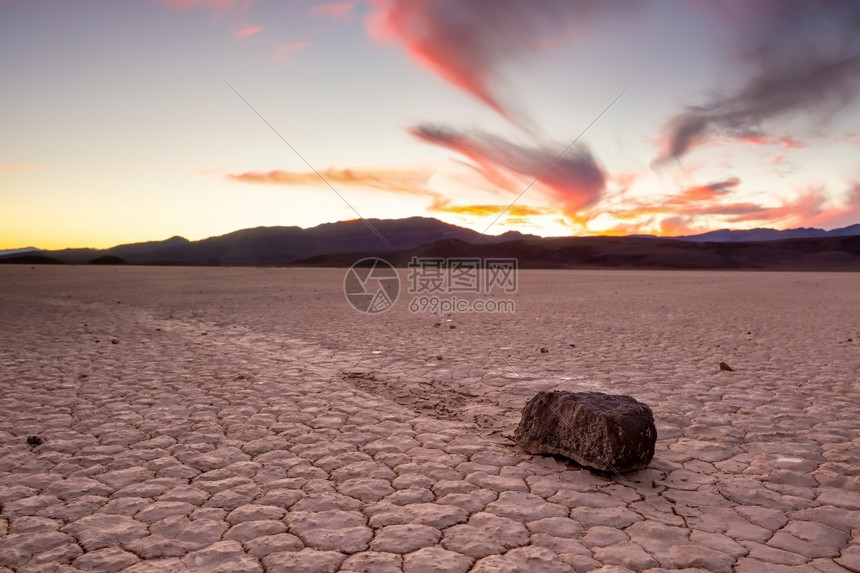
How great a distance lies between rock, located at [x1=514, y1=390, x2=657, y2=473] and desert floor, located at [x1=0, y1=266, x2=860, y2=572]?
10cm

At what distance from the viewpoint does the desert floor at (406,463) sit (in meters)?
2.67

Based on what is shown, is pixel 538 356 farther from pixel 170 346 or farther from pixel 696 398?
pixel 170 346

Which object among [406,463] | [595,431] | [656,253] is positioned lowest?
[406,463]

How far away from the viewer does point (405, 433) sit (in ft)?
14.5

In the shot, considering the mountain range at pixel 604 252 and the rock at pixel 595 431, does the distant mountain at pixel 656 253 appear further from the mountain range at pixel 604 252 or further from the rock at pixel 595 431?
the rock at pixel 595 431

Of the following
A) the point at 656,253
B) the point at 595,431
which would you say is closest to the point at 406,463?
the point at 595,431

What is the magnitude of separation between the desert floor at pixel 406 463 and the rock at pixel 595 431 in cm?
10

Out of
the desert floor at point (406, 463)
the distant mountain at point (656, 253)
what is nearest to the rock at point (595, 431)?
the desert floor at point (406, 463)

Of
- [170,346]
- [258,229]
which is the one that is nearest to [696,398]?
[170,346]

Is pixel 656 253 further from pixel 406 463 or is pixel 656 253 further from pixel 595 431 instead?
pixel 406 463

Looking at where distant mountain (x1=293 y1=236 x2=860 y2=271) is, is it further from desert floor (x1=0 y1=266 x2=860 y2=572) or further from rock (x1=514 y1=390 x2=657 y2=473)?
rock (x1=514 y1=390 x2=657 y2=473)

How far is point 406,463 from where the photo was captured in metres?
3.80

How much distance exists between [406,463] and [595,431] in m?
1.31

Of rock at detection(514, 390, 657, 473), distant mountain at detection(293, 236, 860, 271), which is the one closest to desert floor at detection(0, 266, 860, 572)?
rock at detection(514, 390, 657, 473)
